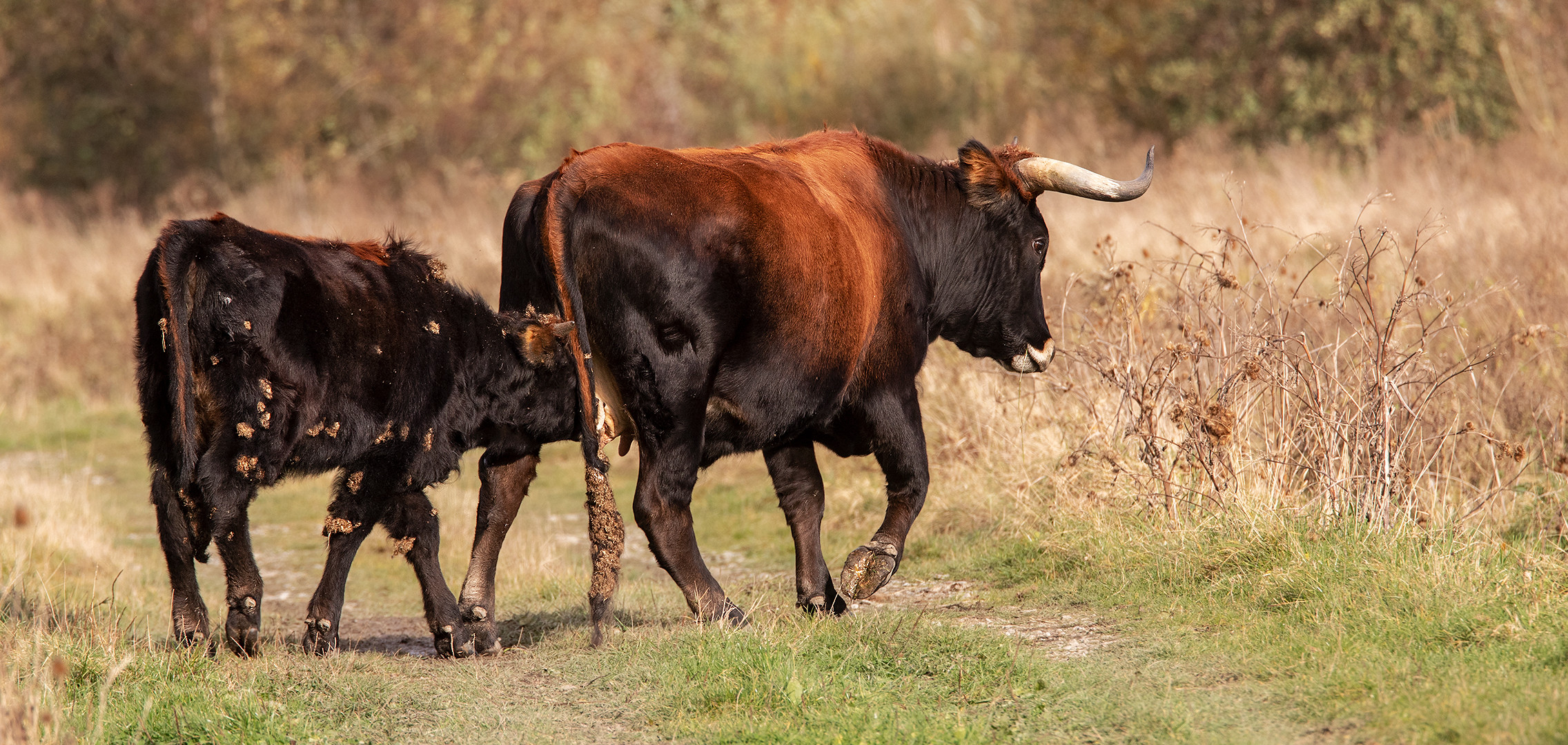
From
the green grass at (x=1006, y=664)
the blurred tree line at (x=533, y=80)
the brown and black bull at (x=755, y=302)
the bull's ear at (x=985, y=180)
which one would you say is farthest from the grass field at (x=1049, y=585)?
the blurred tree line at (x=533, y=80)

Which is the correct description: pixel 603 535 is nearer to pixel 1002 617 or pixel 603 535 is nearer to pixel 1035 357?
pixel 1002 617

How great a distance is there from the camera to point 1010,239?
6.53 metres

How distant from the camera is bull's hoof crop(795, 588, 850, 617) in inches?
230

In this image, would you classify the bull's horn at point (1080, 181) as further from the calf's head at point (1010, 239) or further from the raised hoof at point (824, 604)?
the raised hoof at point (824, 604)

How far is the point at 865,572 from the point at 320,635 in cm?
219

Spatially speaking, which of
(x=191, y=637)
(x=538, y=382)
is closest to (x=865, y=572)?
(x=538, y=382)

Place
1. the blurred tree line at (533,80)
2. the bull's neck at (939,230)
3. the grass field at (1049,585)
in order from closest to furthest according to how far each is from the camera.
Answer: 1. the grass field at (1049,585)
2. the bull's neck at (939,230)
3. the blurred tree line at (533,80)

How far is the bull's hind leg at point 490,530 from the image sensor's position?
18.7 ft

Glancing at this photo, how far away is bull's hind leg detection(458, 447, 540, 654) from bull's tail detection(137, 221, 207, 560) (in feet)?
3.46

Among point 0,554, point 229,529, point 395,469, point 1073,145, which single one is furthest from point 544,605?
point 1073,145

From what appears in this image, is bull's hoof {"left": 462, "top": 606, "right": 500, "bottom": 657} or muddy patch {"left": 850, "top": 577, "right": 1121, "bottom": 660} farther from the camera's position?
bull's hoof {"left": 462, "top": 606, "right": 500, "bottom": 657}

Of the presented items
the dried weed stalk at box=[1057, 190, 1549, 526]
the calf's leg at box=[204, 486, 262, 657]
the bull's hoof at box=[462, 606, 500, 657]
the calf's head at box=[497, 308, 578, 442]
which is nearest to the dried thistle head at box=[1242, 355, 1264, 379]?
the dried weed stalk at box=[1057, 190, 1549, 526]

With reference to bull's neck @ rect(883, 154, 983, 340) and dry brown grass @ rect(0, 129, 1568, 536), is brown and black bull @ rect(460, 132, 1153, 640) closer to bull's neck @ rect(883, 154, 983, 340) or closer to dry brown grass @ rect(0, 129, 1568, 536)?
bull's neck @ rect(883, 154, 983, 340)

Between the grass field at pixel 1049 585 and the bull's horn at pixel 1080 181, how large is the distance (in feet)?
1.54
